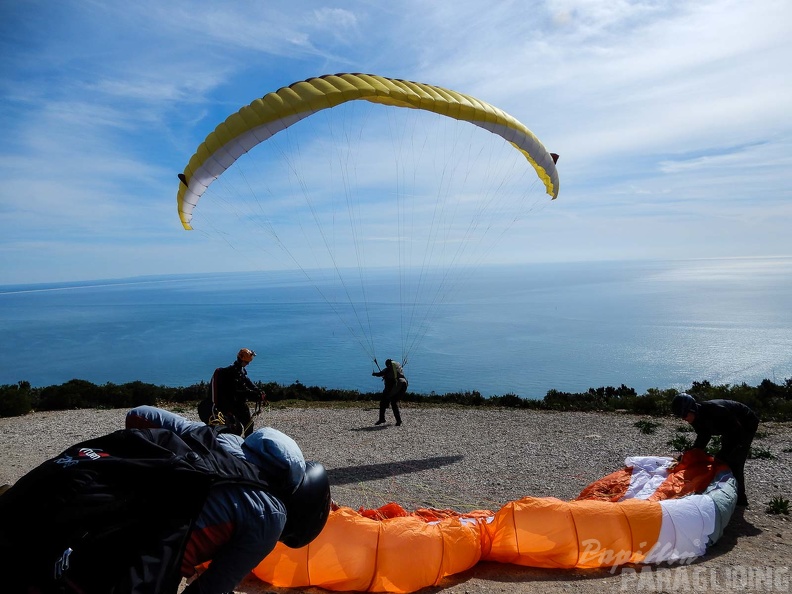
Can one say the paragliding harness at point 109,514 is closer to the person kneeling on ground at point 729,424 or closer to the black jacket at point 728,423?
the person kneeling on ground at point 729,424

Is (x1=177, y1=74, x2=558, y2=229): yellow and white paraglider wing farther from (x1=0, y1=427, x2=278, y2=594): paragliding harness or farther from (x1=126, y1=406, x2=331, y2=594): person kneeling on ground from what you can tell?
(x1=0, y1=427, x2=278, y2=594): paragliding harness

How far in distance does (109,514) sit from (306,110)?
702 centimetres

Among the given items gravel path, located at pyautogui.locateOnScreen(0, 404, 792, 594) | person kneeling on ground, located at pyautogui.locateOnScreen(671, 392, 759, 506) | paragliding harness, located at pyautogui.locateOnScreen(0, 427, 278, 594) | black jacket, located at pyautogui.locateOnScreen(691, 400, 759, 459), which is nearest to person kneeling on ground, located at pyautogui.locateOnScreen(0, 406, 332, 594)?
paragliding harness, located at pyautogui.locateOnScreen(0, 427, 278, 594)

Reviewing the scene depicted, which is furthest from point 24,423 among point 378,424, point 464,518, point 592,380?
point 592,380

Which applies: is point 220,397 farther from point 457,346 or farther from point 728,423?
point 457,346

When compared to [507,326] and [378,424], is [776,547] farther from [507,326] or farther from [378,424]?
[507,326]

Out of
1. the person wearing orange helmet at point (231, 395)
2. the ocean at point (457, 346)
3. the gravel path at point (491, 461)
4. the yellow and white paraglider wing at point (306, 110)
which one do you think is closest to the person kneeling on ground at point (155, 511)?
the gravel path at point (491, 461)

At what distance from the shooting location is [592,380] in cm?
3547

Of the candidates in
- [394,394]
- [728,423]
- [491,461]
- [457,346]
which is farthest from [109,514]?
[457,346]

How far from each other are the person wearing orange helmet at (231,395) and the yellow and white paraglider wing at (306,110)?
3.17 metres

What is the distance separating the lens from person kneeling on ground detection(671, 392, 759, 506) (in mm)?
5977

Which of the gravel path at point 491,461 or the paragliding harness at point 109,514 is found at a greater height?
the paragliding harness at point 109,514

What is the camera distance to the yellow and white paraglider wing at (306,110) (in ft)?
25.1

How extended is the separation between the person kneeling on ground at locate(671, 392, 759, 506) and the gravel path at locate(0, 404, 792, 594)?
2.04 ft
